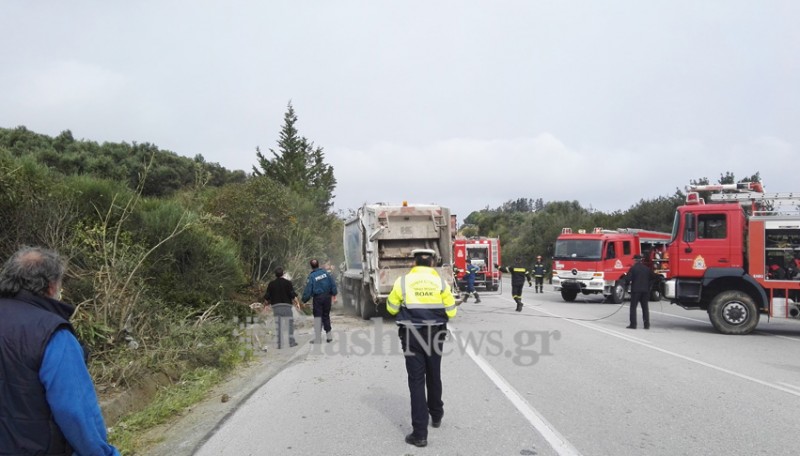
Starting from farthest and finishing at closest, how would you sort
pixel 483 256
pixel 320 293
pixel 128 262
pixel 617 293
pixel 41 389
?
pixel 483 256 < pixel 617 293 < pixel 320 293 < pixel 128 262 < pixel 41 389

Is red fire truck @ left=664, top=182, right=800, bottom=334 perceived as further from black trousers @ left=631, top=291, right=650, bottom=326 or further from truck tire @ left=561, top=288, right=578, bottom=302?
truck tire @ left=561, top=288, right=578, bottom=302

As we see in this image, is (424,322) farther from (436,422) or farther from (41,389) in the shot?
(41,389)

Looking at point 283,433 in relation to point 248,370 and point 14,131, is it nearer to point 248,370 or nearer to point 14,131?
point 248,370

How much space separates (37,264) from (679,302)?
43.9ft

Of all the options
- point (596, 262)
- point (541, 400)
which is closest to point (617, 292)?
point (596, 262)

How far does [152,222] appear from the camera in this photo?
9.75 meters

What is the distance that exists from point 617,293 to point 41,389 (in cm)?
2157

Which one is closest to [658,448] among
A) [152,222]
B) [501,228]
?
[152,222]

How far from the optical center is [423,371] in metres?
5.37

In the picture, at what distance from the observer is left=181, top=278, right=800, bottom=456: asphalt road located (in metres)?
5.16

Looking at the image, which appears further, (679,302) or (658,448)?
(679,302)

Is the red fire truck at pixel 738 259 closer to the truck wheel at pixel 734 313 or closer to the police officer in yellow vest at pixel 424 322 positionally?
the truck wheel at pixel 734 313

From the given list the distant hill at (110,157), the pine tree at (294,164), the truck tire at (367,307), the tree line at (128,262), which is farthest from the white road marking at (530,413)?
the pine tree at (294,164)

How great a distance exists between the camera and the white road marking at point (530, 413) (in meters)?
4.99
